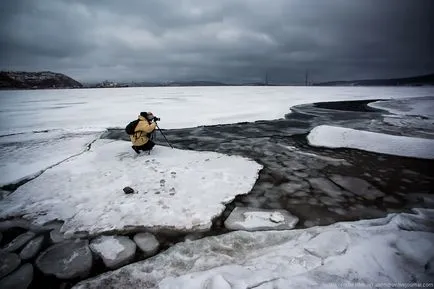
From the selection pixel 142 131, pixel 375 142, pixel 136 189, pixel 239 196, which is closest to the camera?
pixel 239 196

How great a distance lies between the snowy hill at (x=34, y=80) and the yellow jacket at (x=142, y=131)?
8880 cm

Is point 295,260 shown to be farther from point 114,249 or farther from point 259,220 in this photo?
point 114,249

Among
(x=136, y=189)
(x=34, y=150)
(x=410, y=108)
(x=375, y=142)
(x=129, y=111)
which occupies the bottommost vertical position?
(x=136, y=189)

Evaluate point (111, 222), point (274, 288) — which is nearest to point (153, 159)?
point (111, 222)

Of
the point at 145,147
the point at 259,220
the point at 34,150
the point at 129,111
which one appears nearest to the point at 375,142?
the point at 259,220

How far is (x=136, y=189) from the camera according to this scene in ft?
14.2

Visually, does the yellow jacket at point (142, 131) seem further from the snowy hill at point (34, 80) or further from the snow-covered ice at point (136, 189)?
the snowy hill at point (34, 80)

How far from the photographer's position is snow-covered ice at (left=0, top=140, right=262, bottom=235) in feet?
11.3

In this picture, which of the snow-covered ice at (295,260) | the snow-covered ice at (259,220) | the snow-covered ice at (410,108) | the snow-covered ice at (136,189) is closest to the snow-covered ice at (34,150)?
the snow-covered ice at (136,189)

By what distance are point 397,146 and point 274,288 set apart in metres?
5.95

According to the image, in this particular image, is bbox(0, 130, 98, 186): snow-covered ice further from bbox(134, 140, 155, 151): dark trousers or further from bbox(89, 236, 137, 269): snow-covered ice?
bbox(89, 236, 137, 269): snow-covered ice

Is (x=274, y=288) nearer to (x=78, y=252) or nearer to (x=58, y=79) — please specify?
(x=78, y=252)

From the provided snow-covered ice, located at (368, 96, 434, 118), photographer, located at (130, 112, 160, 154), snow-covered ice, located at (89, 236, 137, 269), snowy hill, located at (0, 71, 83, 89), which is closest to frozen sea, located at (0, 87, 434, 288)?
snow-covered ice, located at (89, 236, 137, 269)

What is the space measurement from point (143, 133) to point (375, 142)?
6075mm
